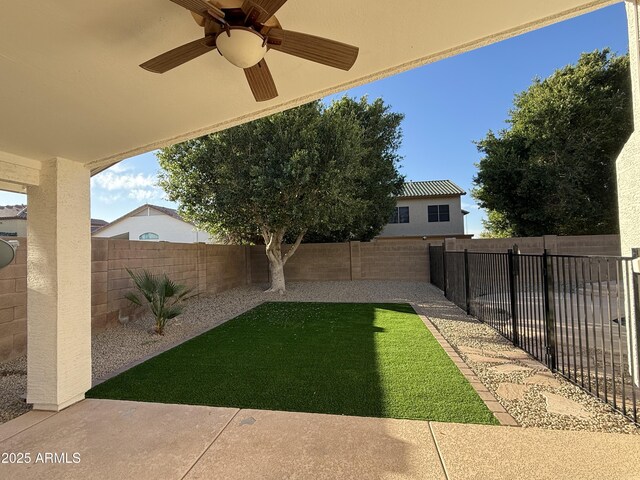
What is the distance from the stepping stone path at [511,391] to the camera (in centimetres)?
323

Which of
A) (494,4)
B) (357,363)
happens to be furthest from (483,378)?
(494,4)

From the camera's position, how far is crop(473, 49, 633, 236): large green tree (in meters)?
14.8

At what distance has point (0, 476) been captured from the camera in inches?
87.4

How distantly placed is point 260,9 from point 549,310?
173 inches

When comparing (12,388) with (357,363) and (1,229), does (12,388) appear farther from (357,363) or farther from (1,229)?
(1,229)

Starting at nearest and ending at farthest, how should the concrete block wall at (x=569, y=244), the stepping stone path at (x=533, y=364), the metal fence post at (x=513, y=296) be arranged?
the stepping stone path at (x=533, y=364) < the metal fence post at (x=513, y=296) < the concrete block wall at (x=569, y=244)

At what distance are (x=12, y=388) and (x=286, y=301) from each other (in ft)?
20.7

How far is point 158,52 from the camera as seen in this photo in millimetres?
2158

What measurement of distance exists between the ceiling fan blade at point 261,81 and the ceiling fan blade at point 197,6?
1.56 feet

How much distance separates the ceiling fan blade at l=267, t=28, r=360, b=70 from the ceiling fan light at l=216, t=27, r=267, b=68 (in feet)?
0.36

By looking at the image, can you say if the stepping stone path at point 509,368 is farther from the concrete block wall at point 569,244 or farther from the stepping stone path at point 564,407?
the concrete block wall at point 569,244

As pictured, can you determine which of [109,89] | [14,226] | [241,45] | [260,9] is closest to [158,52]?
[109,89]

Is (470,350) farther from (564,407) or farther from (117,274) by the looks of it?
(117,274)

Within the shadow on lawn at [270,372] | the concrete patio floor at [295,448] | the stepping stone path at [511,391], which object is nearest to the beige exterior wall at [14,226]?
the shadow on lawn at [270,372]
